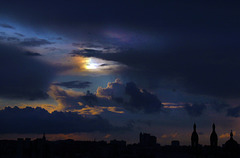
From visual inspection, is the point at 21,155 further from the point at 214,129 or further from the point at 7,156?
the point at 214,129

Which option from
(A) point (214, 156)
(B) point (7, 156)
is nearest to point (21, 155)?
(B) point (7, 156)

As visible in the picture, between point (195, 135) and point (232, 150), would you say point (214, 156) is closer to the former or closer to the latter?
point (232, 150)

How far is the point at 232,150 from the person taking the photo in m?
136

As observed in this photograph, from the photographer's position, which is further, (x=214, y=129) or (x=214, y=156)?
(x=214, y=156)

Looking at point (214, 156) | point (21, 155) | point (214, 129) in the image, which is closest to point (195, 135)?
point (214, 129)

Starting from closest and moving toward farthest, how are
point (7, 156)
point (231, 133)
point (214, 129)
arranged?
point (214, 129) → point (231, 133) → point (7, 156)

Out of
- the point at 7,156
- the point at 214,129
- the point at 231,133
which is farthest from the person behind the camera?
the point at 7,156

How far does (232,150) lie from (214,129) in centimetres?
2094

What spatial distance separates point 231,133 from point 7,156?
113m

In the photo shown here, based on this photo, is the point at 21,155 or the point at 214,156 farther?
the point at 21,155

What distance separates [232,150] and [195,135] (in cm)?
2088

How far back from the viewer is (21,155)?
198 metres

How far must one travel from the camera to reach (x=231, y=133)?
129m

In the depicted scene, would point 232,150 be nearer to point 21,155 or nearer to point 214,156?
point 214,156
